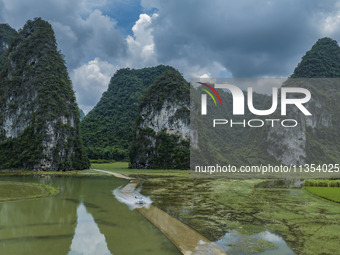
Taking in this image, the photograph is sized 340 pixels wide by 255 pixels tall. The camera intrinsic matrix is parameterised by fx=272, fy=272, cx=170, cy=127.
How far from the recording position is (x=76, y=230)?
841 cm

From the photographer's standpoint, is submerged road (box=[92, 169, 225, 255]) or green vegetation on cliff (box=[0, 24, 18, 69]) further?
green vegetation on cliff (box=[0, 24, 18, 69])

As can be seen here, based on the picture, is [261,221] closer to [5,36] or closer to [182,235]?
[182,235]

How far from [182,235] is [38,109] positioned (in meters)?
37.3

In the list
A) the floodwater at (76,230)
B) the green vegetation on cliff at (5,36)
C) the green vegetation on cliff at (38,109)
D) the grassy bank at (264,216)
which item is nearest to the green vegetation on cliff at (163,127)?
the green vegetation on cliff at (38,109)

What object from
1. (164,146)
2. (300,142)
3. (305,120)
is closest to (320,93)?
(305,120)

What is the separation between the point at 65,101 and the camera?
42000mm

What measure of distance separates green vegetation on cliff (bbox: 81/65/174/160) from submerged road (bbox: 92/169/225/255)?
1908 inches

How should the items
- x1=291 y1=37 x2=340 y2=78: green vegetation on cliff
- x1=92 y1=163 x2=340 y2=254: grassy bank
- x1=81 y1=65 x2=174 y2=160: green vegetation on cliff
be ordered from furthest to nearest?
1. x1=291 y1=37 x2=340 y2=78: green vegetation on cliff
2. x1=81 y1=65 x2=174 y2=160: green vegetation on cliff
3. x1=92 y1=163 x2=340 y2=254: grassy bank

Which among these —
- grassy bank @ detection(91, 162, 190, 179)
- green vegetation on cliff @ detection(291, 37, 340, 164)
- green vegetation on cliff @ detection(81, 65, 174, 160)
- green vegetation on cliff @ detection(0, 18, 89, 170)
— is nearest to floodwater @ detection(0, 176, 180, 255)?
grassy bank @ detection(91, 162, 190, 179)

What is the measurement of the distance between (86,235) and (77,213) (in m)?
→ 2.88

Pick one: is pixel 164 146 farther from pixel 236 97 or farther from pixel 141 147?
pixel 236 97

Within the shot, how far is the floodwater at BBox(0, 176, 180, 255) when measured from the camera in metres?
6.81

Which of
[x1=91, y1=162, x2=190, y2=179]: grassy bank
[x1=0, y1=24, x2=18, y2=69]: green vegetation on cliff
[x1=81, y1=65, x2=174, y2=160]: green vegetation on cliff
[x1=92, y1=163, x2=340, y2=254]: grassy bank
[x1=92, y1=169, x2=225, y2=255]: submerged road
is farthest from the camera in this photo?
[x1=81, y1=65, x2=174, y2=160]: green vegetation on cliff

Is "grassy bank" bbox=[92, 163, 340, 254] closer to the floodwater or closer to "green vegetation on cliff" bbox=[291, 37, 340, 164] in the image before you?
the floodwater
